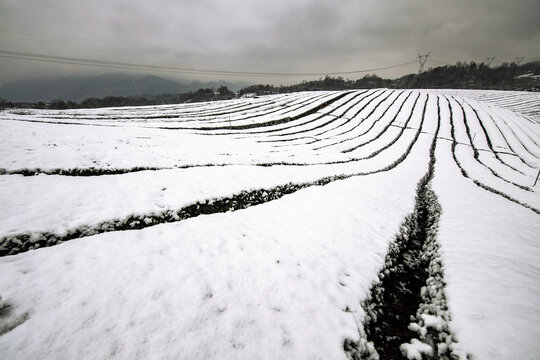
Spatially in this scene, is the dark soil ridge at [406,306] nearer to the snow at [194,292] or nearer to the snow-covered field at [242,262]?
the snow-covered field at [242,262]

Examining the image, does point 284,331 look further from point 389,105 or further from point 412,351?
point 389,105

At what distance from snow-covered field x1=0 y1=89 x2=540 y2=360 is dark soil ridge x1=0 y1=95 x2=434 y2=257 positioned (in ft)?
0.15

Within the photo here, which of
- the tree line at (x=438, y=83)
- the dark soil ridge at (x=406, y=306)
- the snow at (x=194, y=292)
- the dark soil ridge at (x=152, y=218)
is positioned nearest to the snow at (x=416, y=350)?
the dark soil ridge at (x=406, y=306)

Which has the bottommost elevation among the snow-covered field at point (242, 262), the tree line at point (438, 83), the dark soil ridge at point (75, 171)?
the snow-covered field at point (242, 262)

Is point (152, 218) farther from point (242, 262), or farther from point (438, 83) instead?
point (438, 83)

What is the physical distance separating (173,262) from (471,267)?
30.8 feet

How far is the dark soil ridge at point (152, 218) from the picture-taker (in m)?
5.81

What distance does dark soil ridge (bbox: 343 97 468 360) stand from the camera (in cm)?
462

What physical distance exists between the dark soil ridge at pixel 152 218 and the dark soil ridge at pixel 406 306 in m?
6.30

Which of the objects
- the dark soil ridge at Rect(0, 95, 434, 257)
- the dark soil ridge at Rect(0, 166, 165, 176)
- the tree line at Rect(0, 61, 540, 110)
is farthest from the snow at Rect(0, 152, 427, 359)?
the tree line at Rect(0, 61, 540, 110)

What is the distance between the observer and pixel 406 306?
6.04 meters

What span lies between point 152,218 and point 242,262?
14.2ft

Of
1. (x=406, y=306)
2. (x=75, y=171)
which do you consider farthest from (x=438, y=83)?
(x=75, y=171)

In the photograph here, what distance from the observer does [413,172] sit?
19312 millimetres
